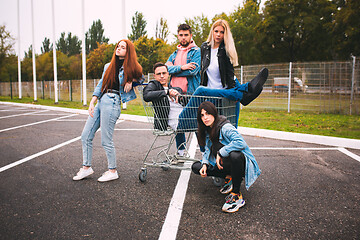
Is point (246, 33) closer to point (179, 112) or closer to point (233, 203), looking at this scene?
point (179, 112)

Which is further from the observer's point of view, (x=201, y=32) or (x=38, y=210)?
(x=201, y=32)

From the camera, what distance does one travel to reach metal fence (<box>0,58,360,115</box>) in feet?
35.7

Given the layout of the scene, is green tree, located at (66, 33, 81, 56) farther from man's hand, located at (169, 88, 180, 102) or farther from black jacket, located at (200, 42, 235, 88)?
man's hand, located at (169, 88, 180, 102)

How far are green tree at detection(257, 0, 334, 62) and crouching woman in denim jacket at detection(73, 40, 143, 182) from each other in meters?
28.7

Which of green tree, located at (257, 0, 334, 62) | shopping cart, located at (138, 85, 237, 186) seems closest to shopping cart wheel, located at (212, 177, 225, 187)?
shopping cart, located at (138, 85, 237, 186)

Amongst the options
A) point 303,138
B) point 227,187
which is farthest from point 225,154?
point 303,138

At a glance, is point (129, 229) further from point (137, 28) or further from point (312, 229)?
point (137, 28)

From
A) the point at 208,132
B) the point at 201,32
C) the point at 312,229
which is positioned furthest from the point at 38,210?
the point at 201,32

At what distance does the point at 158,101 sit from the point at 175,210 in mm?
1418

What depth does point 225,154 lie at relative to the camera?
116 inches

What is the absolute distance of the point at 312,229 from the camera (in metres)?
2.49

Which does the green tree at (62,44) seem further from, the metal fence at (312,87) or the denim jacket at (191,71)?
the denim jacket at (191,71)

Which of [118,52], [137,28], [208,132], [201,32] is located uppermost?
[137,28]

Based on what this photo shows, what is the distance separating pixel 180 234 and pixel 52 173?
99.8 inches
